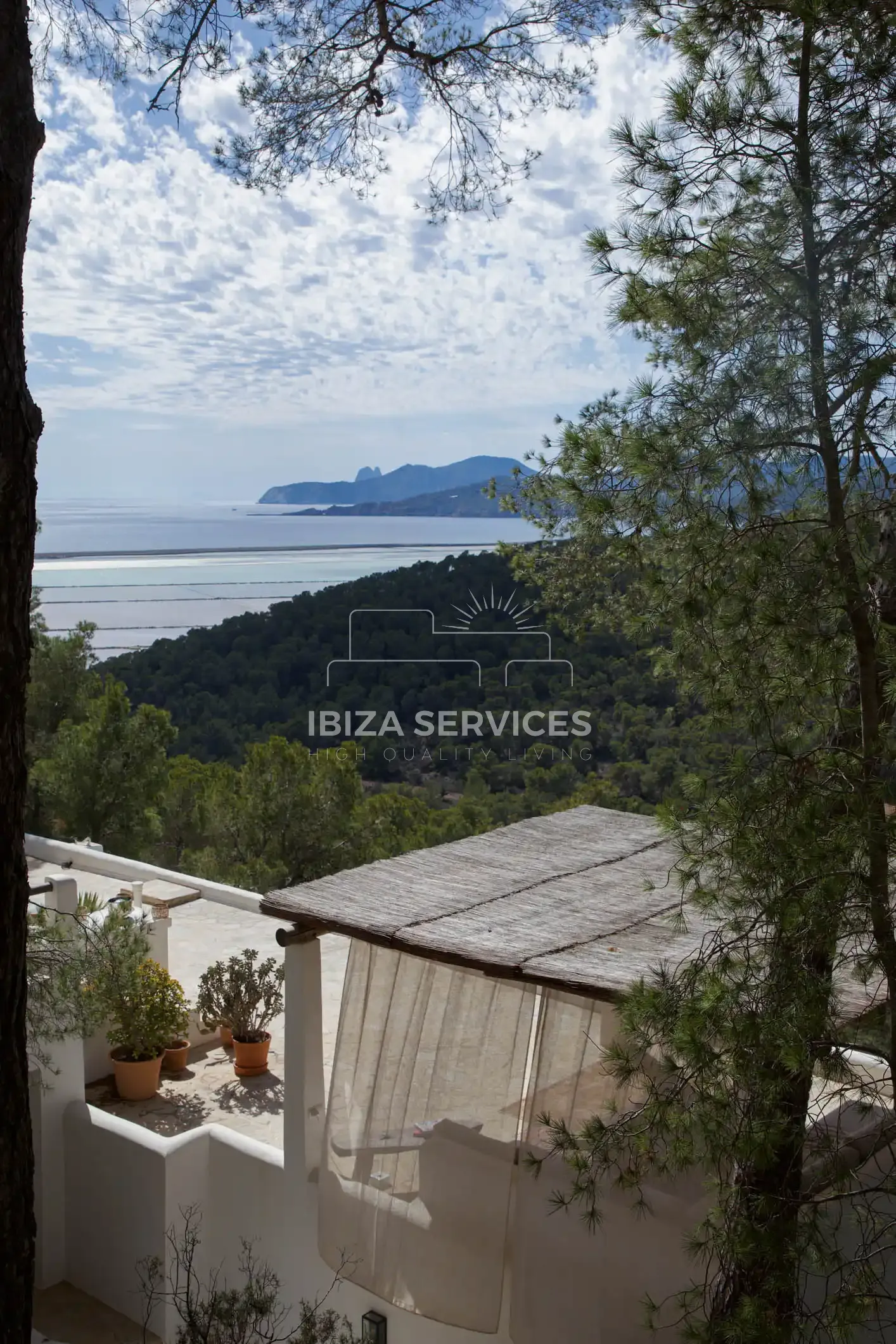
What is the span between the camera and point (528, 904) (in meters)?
4.02

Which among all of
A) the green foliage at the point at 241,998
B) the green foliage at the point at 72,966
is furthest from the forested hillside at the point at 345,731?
the green foliage at the point at 72,966

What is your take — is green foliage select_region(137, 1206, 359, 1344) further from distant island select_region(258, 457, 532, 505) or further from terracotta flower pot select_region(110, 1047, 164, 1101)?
distant island select_region(258, 457, 532, 505)

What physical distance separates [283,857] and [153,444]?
24537mm

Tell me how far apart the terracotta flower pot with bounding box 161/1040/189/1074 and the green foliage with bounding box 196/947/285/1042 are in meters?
0.25

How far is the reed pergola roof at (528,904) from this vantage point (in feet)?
11.3

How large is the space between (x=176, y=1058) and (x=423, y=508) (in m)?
21.5

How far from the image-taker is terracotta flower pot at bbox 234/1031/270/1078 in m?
6.71

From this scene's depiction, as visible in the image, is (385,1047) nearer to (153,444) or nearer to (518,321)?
(518,321)

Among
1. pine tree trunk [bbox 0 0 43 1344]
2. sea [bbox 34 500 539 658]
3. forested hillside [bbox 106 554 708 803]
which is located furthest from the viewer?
sea [bbox 34 500 539 658]

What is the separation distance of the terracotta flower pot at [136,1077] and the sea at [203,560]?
11323 millimetres

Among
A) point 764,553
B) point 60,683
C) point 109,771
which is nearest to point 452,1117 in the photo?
point 764,553

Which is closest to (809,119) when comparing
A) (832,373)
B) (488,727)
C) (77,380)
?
(832,373)

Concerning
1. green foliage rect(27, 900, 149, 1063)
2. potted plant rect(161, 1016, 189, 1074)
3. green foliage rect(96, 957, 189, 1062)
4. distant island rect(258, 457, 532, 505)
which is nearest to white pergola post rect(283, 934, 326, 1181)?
green foliage rect(27, 900, 149, 1063)

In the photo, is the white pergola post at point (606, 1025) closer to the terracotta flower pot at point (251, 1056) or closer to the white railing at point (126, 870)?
the terracotta flower pot at point (251, 1056)
